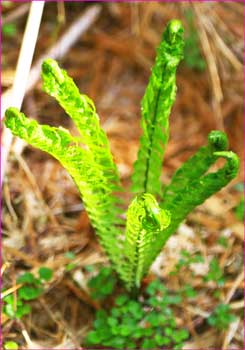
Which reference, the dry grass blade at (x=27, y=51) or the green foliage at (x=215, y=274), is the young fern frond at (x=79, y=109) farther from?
the green foliage at (x=215, y=274)

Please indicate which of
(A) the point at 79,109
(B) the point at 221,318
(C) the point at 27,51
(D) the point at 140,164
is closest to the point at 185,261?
(B) the point at 221,318

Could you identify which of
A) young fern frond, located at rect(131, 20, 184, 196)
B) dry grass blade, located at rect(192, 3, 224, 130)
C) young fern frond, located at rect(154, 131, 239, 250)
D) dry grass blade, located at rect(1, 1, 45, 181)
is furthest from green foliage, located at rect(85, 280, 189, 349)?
dry grass blade, located at rect(192, 3, 224, 130)

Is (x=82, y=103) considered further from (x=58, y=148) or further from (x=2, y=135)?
(x=2, y=135)

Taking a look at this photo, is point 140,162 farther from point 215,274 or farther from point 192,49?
point 192,49

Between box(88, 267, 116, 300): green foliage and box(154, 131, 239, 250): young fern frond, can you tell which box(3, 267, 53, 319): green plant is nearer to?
box(88, 267, 116, 300): green foliage

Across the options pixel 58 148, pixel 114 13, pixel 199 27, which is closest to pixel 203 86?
pixel 199 27
